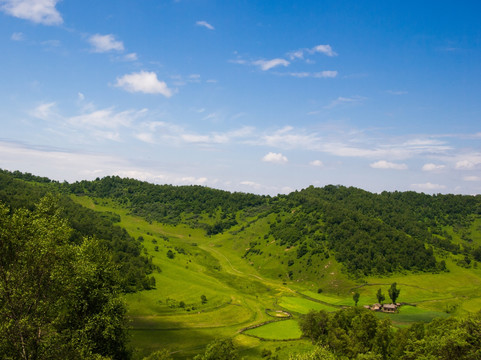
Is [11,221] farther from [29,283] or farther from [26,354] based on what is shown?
[26,354]

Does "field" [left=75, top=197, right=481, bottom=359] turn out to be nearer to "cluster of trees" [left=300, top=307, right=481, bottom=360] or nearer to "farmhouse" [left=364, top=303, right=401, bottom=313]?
"farmhouse" [left=364, top=303, right=401, bottom=313]

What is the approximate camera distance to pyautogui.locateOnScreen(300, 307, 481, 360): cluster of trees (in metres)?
47.4

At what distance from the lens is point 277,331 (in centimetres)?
11219

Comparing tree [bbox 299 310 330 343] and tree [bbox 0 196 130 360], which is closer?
tree [bbox 0 196 130 360]

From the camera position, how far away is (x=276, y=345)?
9706 cm

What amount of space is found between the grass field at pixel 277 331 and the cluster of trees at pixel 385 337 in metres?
8.74

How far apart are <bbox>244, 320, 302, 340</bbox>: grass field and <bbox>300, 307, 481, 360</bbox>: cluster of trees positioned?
8.74 metres

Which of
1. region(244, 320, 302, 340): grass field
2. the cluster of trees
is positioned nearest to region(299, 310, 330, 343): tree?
the cluster of trees

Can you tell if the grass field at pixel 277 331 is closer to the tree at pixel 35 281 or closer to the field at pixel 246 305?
the field at pixel 246 305

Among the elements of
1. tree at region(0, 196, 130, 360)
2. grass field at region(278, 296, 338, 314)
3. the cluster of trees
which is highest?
tree at region(0, 196, 130, 360)

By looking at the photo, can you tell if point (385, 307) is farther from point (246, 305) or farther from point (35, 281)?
point (35, 281)

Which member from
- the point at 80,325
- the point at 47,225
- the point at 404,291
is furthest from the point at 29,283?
the point at 404,291

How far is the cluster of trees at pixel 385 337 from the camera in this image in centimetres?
4741

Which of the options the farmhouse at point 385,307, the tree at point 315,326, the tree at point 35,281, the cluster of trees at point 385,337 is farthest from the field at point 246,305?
the tree at point 35,281
